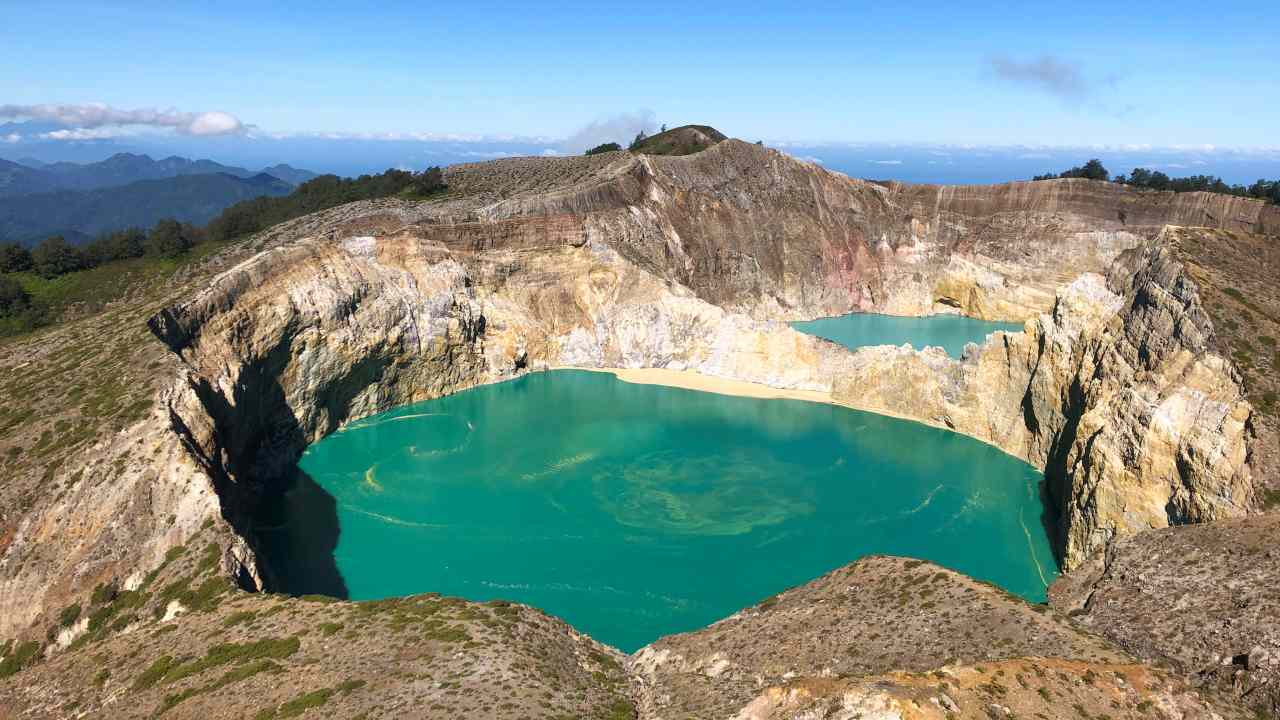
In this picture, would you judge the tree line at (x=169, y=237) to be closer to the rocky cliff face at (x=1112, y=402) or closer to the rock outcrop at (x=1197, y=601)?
the rocky cliff face at (x=1112, y=402)

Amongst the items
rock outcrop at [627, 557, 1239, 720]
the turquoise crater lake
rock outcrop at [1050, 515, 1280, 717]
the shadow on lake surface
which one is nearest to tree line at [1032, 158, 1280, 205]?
the turquoise crater lake

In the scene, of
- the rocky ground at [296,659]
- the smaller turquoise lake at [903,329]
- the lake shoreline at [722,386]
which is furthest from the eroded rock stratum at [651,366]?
the smaller turquoise lake at [903,329]

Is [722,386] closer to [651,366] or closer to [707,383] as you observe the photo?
[707,383]

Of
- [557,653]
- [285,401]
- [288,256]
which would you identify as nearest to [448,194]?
[288,256]

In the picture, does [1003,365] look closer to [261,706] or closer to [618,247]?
[618,247]

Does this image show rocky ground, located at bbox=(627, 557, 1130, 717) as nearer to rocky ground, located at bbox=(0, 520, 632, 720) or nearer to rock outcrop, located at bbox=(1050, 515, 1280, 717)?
rocky ground, located at bbox=(0, 520, 632, 720)

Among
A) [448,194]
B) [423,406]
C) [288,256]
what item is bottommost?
[423,406]
